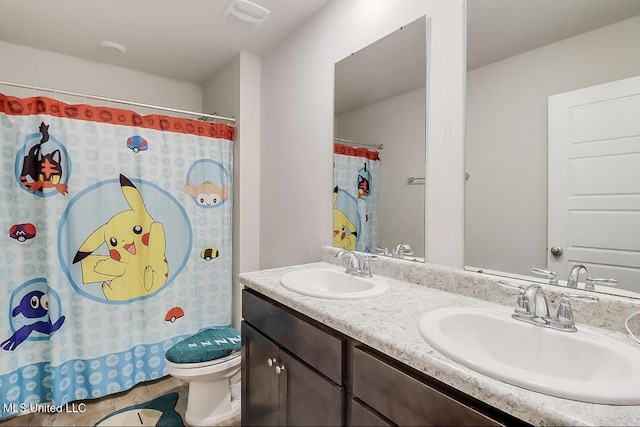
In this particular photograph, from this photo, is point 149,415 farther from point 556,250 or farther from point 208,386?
point 556,250

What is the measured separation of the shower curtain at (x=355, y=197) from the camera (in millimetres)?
1555

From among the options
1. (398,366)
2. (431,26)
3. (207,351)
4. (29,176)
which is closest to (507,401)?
(398,366)

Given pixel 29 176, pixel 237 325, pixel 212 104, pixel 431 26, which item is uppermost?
pixel 212 104

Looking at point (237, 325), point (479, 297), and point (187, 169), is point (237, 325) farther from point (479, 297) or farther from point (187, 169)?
point (479, 297)

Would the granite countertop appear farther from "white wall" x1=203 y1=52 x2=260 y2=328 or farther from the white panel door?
"white wall" x1=203 y1=52 x2=260 y2=328

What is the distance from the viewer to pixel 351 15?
159 centimetres

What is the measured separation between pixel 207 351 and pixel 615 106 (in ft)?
6.53

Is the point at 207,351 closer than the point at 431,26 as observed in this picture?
No

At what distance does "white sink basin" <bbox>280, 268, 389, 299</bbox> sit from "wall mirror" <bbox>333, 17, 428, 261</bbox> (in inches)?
8.4

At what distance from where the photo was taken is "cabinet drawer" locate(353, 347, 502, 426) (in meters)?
0.60

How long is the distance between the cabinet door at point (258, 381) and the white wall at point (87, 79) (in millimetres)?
2367

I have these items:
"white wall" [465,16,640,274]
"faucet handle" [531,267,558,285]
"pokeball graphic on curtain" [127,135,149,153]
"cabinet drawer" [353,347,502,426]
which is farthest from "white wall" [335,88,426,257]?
"pokeball graphic on curtain" [127,135,149,153]

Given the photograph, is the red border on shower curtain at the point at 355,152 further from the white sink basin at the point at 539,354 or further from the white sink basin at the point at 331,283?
the white sink basin at the point at 539,354

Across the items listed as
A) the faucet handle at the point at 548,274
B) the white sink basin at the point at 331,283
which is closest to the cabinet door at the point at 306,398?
the white sink basin at the point at 331,283
